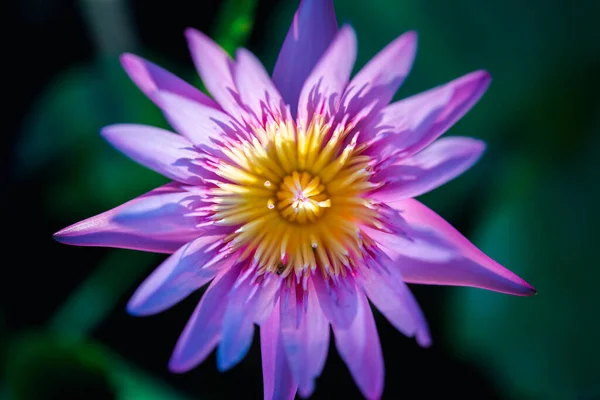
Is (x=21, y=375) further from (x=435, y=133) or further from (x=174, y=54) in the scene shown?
(x=435, y=133)

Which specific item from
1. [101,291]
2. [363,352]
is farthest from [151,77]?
[101,291]

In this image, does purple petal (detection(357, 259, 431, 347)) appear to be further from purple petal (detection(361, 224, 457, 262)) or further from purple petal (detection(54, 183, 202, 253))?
purple petal (detection(54, 183, 202, 253))

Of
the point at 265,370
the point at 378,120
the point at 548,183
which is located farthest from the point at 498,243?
the point at 265,370

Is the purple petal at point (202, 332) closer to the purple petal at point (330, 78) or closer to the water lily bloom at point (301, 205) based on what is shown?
the water lily bloom at point (301, 205)

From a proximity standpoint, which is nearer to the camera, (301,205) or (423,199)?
(301,205)

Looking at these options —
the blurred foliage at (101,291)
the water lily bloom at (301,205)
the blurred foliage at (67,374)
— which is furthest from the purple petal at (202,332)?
the blurred foliage at (101,291)

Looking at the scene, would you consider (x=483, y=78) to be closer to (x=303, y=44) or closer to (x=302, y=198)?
(x=303, y=44)
